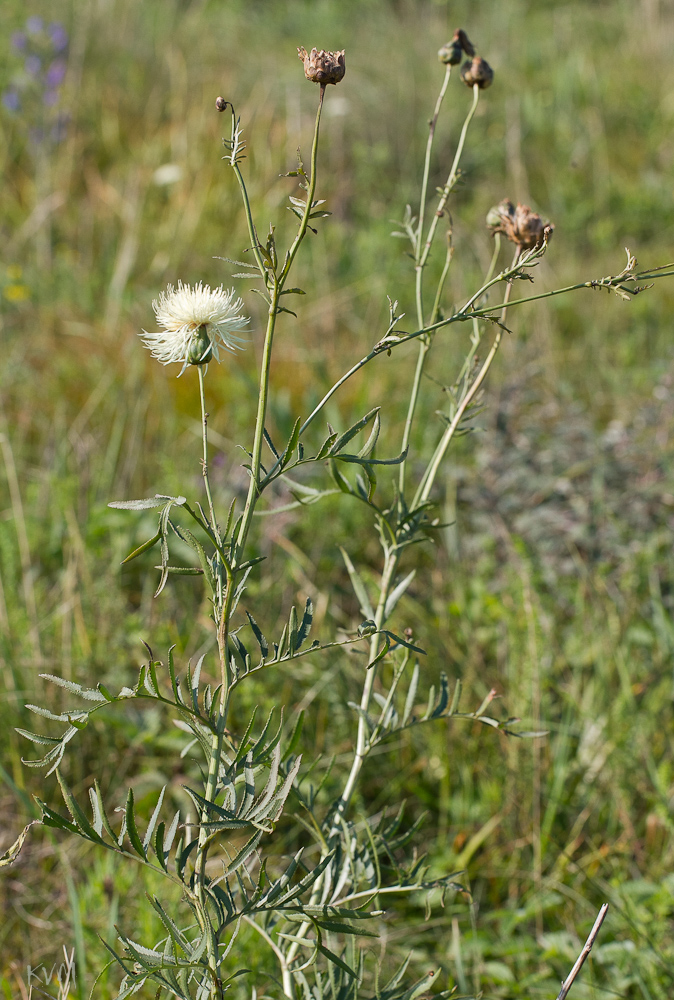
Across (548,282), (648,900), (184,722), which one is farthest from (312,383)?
(184,722)

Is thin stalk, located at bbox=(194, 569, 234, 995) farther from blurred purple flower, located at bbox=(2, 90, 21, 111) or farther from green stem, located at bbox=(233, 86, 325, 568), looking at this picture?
blurred purple flower, located at bbox=(2, 90, 21, 111)

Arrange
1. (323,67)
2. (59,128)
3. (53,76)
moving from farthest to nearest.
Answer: (59,128)
(53,76)
(323,67)

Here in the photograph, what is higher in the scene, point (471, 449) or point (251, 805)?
point (471, 449)

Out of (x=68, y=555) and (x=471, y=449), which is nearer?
(x=68, y=555)

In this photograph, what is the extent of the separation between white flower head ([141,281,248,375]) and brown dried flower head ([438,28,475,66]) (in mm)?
386

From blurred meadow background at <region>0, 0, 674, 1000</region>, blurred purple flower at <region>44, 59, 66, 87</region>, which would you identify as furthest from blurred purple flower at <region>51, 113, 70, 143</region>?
blurred purple flower at <region>44, 59, 66, 87</region>

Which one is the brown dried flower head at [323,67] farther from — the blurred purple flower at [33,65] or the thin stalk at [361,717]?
the blurred purple flower at [33,65]

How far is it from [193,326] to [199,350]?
4 centimetres

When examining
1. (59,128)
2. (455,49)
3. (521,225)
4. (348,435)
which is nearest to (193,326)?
(348,435)

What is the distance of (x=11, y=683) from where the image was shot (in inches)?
57.0

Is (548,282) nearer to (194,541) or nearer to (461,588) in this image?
(461,588)

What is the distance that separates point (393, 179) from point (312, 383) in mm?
1990

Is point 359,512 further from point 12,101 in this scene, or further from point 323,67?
point 12,101

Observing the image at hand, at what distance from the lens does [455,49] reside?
852 mm
